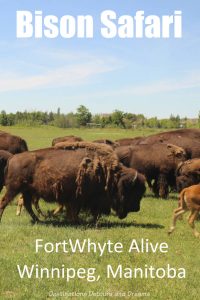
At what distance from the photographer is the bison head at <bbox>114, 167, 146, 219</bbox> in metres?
10.6

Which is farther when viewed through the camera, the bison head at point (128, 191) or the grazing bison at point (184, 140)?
the grazing bison at point (184, 140)

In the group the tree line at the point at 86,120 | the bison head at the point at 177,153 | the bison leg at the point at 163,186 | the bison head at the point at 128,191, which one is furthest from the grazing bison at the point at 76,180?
the tree line at the point at 86,120

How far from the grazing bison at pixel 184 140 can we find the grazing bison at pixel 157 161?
1.28m

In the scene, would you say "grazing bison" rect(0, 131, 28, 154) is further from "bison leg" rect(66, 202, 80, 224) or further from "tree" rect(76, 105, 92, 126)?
"tree" rect(76, 105, 92, 126)

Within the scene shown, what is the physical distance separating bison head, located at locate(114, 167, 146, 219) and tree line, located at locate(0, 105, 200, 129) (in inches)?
3057

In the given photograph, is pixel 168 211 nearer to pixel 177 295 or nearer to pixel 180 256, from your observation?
pixel 180 256

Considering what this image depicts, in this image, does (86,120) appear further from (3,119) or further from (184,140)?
(184,140)

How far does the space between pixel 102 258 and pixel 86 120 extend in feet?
308

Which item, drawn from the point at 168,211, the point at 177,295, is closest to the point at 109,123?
the point at 168,211

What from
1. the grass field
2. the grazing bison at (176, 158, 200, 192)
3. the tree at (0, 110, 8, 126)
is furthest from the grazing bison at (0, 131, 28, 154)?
the tree at (0, 110, 8, 126)

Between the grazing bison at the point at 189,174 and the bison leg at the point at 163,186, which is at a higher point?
the grazing bison at the point at 189,174

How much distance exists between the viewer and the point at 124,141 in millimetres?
19188

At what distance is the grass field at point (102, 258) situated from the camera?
6453 mm

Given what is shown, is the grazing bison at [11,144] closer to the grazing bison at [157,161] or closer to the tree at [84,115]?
the grazing bison at [157,161]
